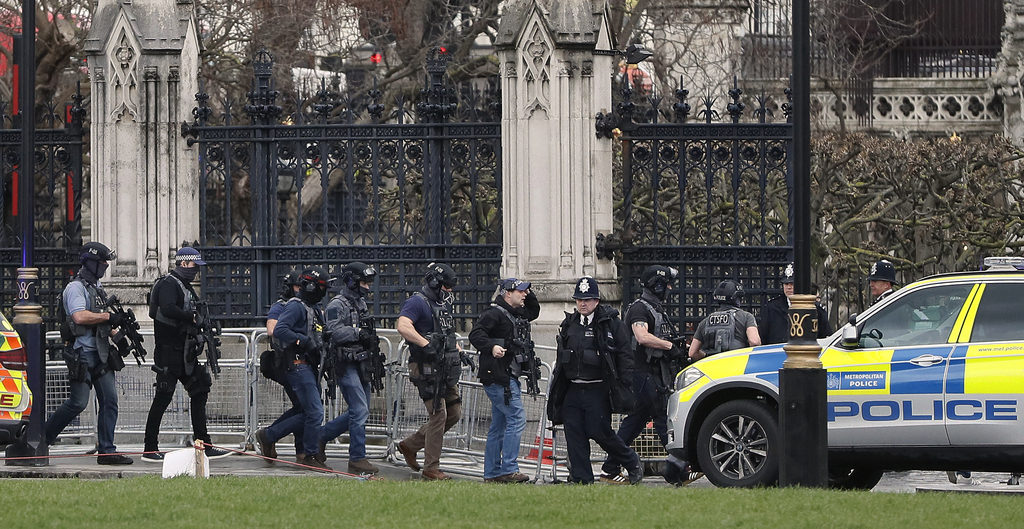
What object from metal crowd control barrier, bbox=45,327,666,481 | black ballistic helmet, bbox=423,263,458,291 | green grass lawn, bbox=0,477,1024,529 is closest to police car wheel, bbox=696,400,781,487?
green grass lawn, bbox=0,477,1024,529

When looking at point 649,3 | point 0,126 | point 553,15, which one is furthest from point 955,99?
point 0,126

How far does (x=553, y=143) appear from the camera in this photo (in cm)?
1523

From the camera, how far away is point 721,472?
11.9m

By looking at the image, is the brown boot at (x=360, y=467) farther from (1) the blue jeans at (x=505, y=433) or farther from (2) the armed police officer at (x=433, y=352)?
(1) the blue jeans at (x=505, y=433)

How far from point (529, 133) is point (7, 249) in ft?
17.9

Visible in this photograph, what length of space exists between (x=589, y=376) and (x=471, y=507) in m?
2.81

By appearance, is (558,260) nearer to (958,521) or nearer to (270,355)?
(270,355)

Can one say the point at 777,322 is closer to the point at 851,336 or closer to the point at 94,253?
the point at 851,336

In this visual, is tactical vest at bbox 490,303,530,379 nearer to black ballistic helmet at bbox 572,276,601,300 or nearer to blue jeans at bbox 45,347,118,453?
black ballistic helmet at bbox 572,276,601,300

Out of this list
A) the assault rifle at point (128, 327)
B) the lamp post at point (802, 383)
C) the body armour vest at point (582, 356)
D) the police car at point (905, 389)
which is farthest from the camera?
the assault rifle at point (128, 327)

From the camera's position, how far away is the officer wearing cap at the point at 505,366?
12.3 metres

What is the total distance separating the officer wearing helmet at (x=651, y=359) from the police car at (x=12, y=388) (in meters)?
4.61

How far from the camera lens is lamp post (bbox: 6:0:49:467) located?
1309cm

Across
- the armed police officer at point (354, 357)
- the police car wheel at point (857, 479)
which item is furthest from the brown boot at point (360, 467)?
the police car wheel at point (857, 479)
